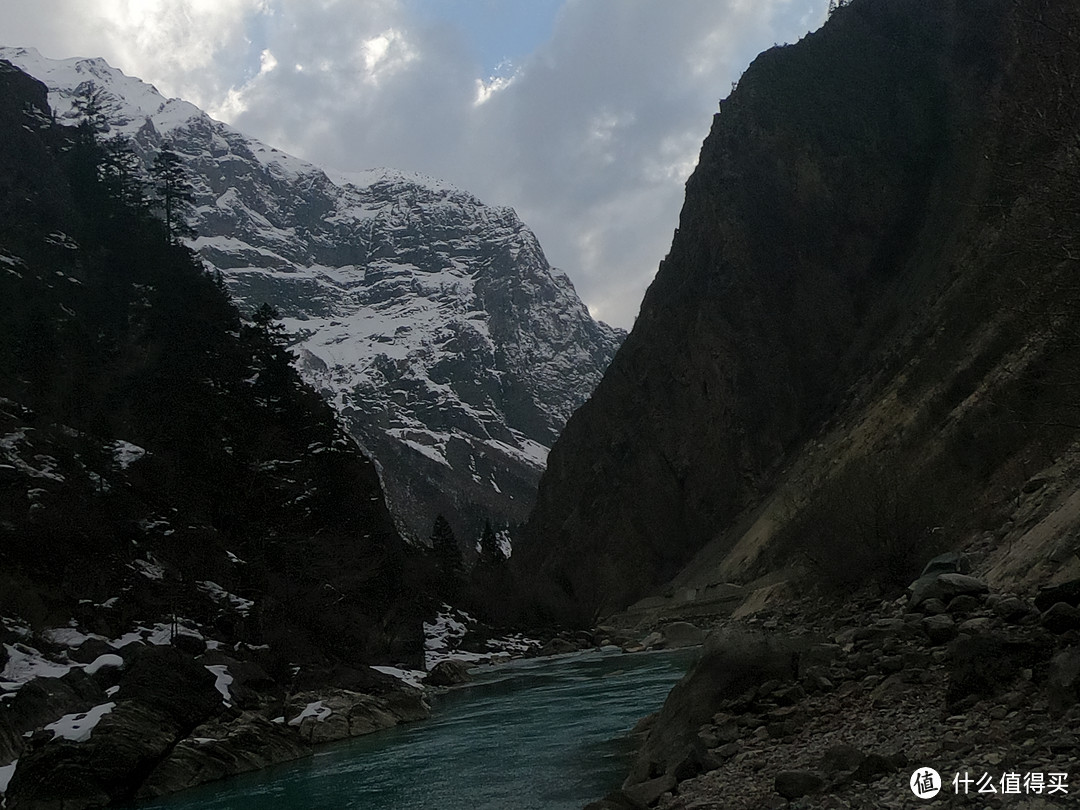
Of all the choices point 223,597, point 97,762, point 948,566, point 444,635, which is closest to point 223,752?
point 97,762

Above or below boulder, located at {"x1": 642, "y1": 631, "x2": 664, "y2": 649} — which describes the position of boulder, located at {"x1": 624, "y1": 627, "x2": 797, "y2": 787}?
below

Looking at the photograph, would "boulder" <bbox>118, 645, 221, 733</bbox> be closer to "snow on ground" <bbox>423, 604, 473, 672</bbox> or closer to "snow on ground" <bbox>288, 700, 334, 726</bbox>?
"snow on ground" <bbox>288, 700, 334, 726</bbox>

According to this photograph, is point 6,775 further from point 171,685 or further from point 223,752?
point 223,752

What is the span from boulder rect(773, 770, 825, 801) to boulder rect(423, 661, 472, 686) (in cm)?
4728

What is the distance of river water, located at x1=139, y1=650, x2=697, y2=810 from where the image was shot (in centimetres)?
1906

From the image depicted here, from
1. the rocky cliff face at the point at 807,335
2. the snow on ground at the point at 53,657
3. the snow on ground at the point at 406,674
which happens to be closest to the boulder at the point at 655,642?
the rocky cliff face at the point at 807,335

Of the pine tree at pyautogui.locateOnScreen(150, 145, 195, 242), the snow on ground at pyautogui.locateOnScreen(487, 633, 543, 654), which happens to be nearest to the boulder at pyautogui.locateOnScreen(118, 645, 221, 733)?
the pine tree at pyautogui.locateOnScreen(150, 145, 195, 242)

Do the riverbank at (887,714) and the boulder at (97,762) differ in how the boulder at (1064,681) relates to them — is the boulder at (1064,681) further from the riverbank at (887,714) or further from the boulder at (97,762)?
the boulder at (97,762)

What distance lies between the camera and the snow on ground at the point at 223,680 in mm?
32500

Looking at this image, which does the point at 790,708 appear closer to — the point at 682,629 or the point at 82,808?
the point at 82,808

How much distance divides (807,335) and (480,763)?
303ft

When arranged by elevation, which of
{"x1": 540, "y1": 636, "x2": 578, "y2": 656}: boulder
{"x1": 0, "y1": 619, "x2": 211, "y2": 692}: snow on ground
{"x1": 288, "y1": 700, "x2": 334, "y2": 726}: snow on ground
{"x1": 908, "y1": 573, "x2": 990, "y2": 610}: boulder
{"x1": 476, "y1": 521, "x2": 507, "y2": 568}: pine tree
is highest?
{"x1": 476, "y1": 521, "x2": 507, "y2": 568}: pine tree

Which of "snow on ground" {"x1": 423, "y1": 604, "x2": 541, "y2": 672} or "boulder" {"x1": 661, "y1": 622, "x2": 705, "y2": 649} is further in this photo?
"snow on ground" {"x1": 423, "y1": 604, "x2": 541, "y2": 672}

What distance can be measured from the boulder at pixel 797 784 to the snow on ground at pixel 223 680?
25617 millimetres
